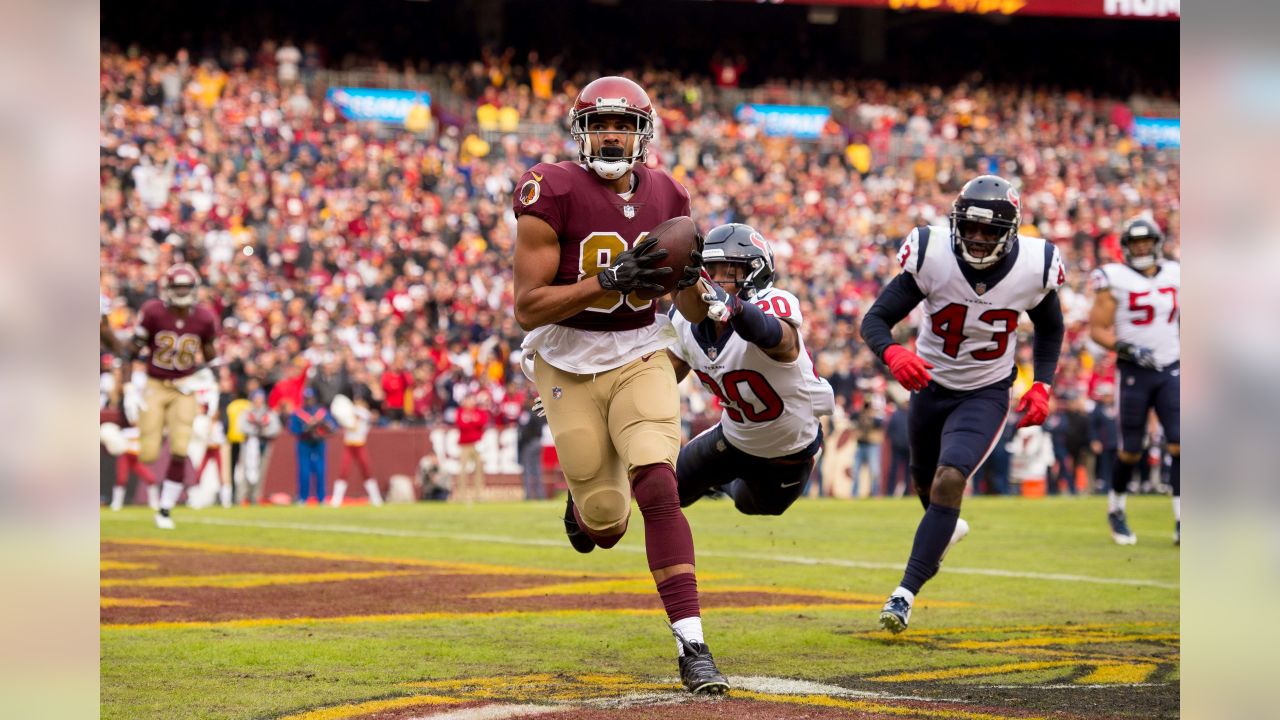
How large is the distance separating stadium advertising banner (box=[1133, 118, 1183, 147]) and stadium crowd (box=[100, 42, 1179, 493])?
1.77 feet

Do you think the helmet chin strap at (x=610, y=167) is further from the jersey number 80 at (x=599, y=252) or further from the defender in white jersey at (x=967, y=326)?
the defender in white jersey at (x=967, y=326)

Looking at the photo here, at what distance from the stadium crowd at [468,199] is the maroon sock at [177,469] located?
4400mm

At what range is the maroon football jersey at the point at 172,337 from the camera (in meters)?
11.9

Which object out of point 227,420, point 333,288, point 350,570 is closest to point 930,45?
point 333,288

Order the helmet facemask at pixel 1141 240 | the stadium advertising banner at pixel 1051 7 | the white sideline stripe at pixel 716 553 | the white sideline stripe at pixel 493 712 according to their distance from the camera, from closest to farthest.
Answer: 1. the white sideline stripe at pixel 493 712
2. the white sideline stripe at pixel 716 553
3. the helmet facemask at pixel 1141 240
4. the stadium advertising banner at pixel 1051 7

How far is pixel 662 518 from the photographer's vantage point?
477 cm

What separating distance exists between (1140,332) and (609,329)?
6.05 m

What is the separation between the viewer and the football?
460 centimetres

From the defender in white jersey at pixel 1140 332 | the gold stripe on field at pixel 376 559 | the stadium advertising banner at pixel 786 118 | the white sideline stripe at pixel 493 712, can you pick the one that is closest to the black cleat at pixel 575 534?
the white sideline stripe at pixel 493 712

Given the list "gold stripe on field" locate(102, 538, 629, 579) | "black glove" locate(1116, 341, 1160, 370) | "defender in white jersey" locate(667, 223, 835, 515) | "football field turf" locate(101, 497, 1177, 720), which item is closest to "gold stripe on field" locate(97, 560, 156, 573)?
"football field turf" locate(101, 497, 1177, 720)

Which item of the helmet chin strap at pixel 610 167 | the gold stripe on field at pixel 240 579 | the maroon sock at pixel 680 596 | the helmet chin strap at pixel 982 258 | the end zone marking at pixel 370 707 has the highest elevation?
the helmet chin strap at pixel 610 167

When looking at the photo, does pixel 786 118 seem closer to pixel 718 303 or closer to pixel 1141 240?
pixel 1141 240

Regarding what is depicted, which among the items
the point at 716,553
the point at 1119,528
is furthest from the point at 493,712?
the point at 1119,528

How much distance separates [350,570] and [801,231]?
15.9 metres
